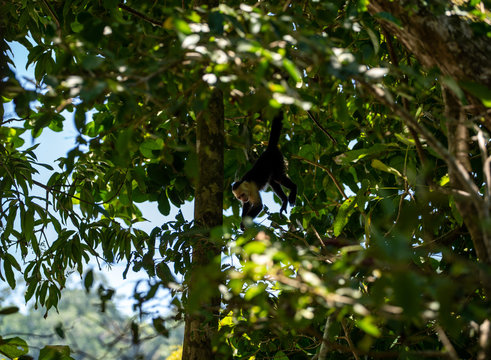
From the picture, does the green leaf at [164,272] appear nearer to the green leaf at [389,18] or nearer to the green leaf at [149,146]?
the green leaf at [149,146]

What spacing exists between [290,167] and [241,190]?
482 millimetres

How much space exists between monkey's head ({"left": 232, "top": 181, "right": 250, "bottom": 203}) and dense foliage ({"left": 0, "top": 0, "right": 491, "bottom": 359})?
0.86 feet

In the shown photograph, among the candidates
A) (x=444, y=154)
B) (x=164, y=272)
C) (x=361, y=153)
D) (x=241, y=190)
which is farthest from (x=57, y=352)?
(x=241, y=190)

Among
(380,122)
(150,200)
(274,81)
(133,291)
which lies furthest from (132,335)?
(380,122)

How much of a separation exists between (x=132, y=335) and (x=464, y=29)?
4.41 feet

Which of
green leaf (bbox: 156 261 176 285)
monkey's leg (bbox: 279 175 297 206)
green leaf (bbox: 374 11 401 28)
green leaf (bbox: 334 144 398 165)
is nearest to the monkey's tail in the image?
monkey's leg (bbox: 279 175 297 206)

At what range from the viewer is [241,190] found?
13.5ft

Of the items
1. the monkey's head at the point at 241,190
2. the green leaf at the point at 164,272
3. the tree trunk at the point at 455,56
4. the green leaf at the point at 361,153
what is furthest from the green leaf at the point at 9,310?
the monkey's head at the point at 241,190

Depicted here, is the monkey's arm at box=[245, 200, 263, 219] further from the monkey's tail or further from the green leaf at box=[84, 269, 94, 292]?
the green leaf at box=[84, 269, 94, 292]

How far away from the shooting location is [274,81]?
5.03 feet

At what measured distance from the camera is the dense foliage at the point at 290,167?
50.6 inches

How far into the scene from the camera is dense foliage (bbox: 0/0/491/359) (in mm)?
1284

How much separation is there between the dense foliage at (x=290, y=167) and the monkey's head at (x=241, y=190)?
0.26 m

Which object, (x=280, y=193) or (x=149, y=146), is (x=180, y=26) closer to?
(x=149, y=146)
